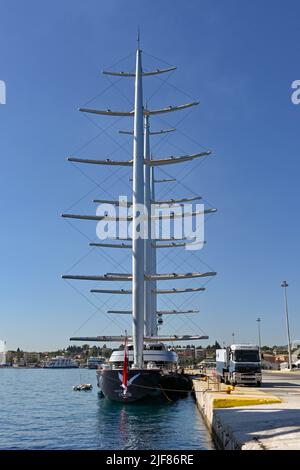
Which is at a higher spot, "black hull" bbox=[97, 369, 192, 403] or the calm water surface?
"black hull" bbox=[97, 369, 192, 403]

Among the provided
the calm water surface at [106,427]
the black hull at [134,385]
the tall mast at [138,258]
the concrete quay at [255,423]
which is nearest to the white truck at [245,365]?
the calm water surface at [106,427]

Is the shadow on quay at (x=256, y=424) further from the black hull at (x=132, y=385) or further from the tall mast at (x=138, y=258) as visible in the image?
the tall mast at (x=138, y=258)

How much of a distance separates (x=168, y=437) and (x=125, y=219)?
3930 cm

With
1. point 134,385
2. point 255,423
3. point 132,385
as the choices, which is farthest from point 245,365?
point 255,423

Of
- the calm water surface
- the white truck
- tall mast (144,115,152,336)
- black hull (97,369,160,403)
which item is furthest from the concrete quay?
tall mast (144,115,152,336)

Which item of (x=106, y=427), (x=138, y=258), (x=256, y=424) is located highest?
(x=138, y=258)

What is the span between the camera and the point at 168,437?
24906 mm

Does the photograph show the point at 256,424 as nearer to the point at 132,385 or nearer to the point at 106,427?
the point at 106,427

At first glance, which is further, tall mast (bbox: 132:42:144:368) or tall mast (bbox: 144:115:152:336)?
tall mast (bbox: 144:115:152:336)

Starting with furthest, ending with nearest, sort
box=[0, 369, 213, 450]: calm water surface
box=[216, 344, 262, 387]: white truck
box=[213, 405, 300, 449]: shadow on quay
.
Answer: box=[216, 344, 262, 387]: white truck
box=[0, 369, 213, 450]: calm water surface
box=[213, 405, 300, 449]: shadow on quay

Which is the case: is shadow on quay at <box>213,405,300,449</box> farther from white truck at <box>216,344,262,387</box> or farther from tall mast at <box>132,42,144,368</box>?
tall mast at <box>132,42,144,368</box>

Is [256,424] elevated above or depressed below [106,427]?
above
